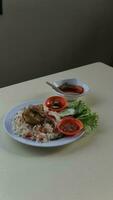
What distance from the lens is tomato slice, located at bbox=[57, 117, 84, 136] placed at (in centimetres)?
104

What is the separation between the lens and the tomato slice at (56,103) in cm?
115

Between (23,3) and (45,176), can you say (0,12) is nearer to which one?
(23,3)

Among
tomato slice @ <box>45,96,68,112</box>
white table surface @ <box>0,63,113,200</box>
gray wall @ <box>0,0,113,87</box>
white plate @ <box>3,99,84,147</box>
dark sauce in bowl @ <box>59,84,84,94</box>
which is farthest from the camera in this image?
gray wall @ <box>0,0,113,87</box>

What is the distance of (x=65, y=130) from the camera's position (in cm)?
104

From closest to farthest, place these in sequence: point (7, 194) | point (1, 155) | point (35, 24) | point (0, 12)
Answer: point (7, 194) → point (1, 155) → point (0, 12) → point (35, 24)

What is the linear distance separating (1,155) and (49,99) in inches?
12.8

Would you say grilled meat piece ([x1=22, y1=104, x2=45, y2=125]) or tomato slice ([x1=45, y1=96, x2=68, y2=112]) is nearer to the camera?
grilled meat piece ([x1=22, y1=104, x2=45, y2=125])

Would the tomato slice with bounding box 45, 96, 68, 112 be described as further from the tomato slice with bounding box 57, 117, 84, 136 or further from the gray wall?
the gray wall

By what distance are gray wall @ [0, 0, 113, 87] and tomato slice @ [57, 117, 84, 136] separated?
4.06 feet

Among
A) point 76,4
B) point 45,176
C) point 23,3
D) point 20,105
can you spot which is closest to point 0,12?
point 23,3

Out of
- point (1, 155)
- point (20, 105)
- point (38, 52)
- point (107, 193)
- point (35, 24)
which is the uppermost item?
point (35, 24)

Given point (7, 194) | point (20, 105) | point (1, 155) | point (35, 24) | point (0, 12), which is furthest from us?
point (35, 24)

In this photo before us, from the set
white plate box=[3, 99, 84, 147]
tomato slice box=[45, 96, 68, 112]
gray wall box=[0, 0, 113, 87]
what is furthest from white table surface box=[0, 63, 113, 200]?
gray wall box=[0, 0, 113, 87]

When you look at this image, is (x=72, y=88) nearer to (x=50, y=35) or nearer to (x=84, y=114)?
(x=84, y=114)
